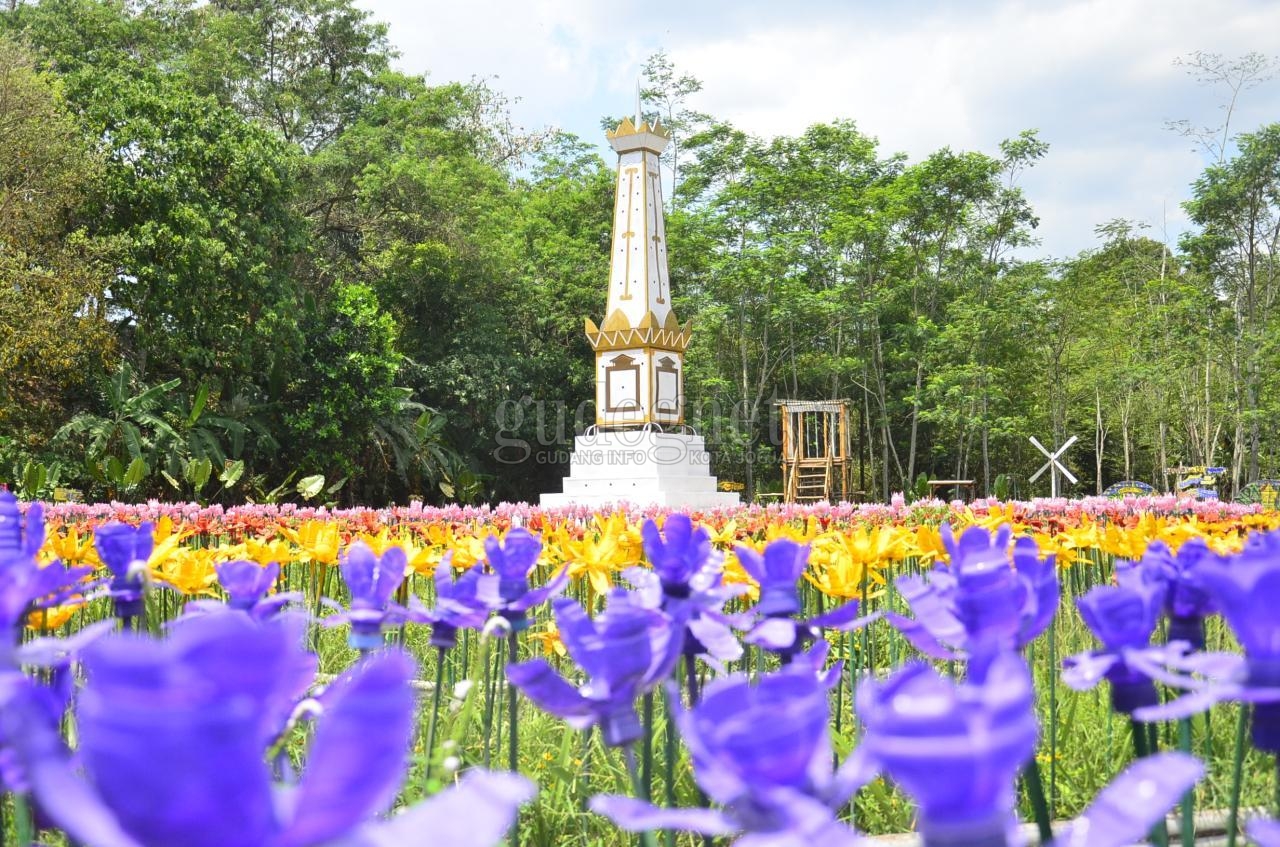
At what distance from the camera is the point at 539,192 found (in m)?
21.1

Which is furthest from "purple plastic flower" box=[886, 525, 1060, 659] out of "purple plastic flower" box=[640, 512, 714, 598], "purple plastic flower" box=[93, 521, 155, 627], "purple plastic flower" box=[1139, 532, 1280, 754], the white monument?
the white monument

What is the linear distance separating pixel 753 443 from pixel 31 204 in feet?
43.7

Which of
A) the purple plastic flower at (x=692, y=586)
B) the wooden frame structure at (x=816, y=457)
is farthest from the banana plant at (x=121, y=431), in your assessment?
the purple plastic flower at (x=692, y=586)

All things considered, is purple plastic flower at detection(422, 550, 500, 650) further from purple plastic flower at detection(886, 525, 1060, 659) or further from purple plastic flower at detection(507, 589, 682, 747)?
purple plastic flower at detection(886, 525, 1060, 659)

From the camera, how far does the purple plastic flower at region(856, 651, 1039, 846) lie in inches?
13.4

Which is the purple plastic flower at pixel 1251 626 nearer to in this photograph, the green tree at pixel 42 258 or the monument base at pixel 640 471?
the monument base at pixel 640 471

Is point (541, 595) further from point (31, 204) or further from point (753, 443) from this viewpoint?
point (753, 443)

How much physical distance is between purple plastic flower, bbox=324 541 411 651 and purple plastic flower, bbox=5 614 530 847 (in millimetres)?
589

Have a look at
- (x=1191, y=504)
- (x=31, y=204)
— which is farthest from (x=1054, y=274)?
(x=31, y=204)

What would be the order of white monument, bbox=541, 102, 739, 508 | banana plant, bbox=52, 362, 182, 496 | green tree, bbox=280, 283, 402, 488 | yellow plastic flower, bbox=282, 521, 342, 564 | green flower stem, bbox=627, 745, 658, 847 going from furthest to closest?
green tree, bbox=280, 283, 402, 488
white monument, bbox=541, 102, 739, 508
banana plant, bbox=52, 362, 182, 496
yellow plastic flower, bbox=282, 521, 342, 564
green flower stem, bbox=627, 745, 658, 847

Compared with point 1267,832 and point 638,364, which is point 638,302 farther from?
point 1267,832

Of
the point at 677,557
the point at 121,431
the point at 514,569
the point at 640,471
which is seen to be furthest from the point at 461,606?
the point at 121,431

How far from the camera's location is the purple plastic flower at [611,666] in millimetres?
646

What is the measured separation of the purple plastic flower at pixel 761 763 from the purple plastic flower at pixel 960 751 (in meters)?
0.05
